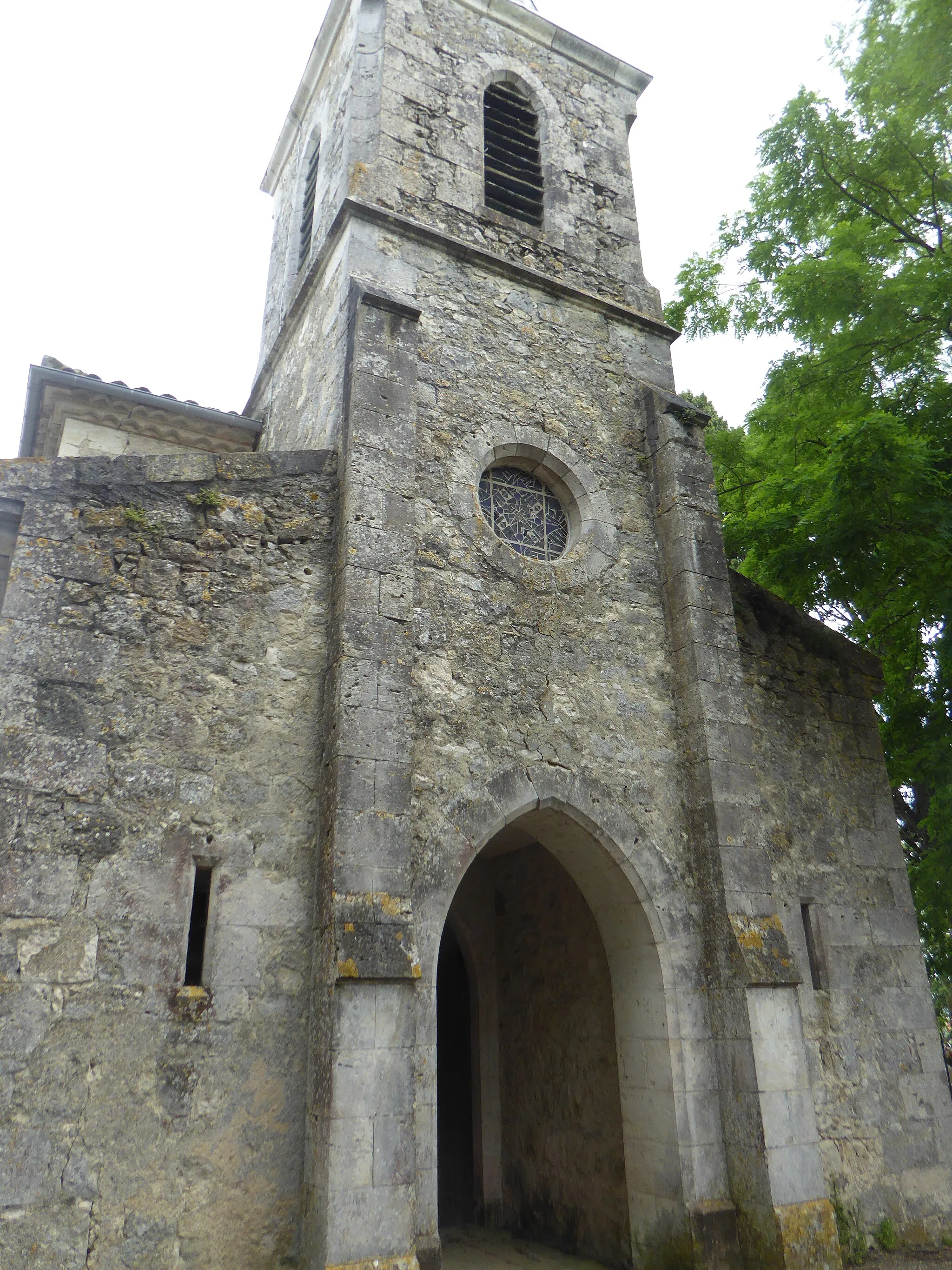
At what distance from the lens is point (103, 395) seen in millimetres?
8375

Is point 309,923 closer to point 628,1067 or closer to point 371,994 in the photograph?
point 371,994

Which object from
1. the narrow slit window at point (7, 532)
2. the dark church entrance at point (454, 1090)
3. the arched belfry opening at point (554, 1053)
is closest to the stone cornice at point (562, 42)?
the narrow slit window at point (7, 532)

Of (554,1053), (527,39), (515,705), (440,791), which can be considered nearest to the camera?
(440,791)

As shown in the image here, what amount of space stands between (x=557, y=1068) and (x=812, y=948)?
2.29 meters

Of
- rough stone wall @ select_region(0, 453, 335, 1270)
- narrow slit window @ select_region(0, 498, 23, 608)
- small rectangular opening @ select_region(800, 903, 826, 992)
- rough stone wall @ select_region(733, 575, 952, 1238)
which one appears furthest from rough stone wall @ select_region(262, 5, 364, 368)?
small rectangular opening @ select_region(800, 903, 826, 992)

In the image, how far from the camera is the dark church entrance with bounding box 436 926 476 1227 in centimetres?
807

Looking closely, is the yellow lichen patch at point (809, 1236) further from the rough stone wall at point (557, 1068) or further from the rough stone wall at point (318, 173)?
the rough stone wall at point (318, 173)

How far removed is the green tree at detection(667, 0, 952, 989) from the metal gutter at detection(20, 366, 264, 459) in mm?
5259

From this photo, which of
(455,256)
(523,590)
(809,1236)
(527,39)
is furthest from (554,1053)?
(527,39)

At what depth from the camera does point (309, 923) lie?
16.9 feet

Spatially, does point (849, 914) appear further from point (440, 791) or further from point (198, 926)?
point (198, 926)

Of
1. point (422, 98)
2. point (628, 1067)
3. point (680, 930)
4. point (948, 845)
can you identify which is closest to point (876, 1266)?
point (628, 1067)

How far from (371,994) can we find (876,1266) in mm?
4162

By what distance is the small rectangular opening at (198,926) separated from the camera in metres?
4.92
